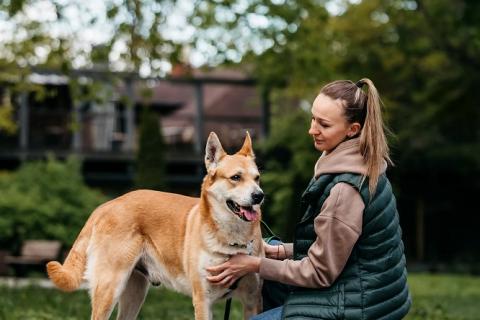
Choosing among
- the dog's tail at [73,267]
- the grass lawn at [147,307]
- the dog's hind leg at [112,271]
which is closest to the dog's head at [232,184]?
the dog's hind leg at [112,271]

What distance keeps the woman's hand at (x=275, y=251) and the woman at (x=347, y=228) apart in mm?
758

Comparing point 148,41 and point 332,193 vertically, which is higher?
point 148,41

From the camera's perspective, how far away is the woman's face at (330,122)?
4688mm

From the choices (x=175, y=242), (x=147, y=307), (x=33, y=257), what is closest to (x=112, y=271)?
(x=175, y=242)

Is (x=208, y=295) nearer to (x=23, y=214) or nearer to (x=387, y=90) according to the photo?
(x=23, y=214)

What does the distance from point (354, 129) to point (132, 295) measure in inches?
96.3

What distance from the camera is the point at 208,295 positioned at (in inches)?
210

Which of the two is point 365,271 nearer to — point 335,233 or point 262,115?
point 335,233

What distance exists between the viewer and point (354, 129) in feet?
15.5

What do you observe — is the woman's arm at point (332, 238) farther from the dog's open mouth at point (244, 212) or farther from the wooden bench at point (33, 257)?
the wooden bench at point (33, 257)

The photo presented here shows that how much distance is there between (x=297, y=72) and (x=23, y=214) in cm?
800

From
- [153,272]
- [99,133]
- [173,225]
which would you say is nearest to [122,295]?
[153,272]

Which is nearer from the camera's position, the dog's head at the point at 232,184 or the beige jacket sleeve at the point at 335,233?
the beige jacket sleeve at the point at 335,233

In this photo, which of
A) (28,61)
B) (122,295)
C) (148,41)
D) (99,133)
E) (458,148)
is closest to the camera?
(122,295)
